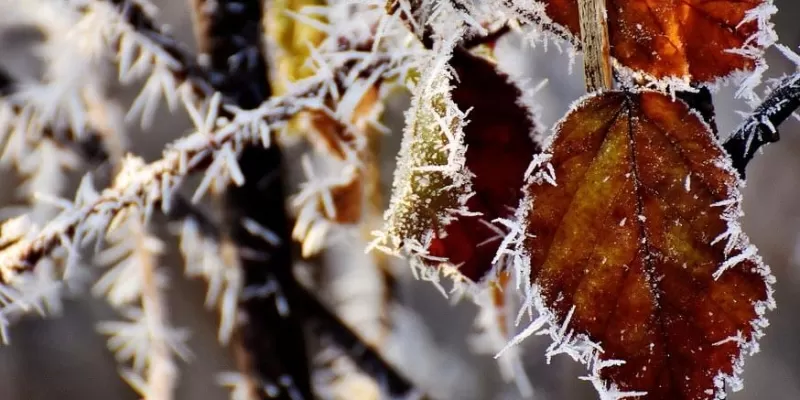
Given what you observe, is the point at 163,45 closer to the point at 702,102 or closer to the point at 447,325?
the point at 702,102

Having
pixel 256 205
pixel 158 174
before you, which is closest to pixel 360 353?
pixel 256 205

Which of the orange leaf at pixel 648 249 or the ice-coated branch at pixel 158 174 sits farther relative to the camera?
the ice-coated branch at pixel 158 174

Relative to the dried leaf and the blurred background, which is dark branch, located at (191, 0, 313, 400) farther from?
the blurred background

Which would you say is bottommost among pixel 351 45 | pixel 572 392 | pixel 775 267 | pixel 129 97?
pixel 572 392

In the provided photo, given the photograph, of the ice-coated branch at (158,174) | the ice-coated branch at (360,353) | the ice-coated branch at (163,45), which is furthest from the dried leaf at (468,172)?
the ice-coated branch at (360,353)

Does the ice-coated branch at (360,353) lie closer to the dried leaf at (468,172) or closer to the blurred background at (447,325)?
the blurred background at (447,325)

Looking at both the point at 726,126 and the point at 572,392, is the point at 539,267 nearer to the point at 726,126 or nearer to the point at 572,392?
the point at 726,126

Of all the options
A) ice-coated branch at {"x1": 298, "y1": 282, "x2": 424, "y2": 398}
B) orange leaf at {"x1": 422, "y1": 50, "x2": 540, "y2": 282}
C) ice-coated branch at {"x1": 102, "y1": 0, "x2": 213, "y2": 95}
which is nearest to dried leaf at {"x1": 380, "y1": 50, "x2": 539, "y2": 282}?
orange leaf at {"x1": 422, "y1": 50, "x2": 540, "y2": 282}

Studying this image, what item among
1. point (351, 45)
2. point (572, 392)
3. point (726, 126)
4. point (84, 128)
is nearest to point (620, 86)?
point (351, 45)
